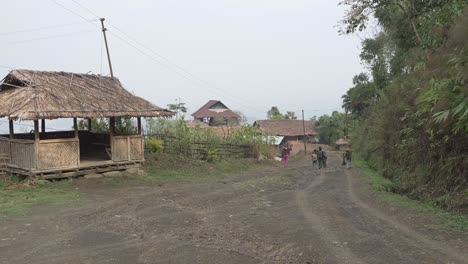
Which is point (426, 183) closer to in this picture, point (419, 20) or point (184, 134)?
point (419, 20)

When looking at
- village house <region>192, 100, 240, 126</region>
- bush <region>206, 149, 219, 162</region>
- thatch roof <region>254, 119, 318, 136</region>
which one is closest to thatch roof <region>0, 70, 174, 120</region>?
bush <region>206, 149, 219, 162</region>

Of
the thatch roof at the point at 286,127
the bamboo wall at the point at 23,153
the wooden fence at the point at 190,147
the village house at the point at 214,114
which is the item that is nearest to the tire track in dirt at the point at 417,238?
the bamboo wall at the point at 23,153

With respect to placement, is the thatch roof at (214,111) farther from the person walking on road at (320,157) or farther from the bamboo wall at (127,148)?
the bamboo wall at (127,148)

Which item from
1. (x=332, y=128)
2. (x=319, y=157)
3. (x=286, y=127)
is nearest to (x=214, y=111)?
(x=286, y=127)

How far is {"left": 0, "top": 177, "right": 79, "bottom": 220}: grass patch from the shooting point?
11117mm

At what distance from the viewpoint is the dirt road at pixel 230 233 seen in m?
6.44

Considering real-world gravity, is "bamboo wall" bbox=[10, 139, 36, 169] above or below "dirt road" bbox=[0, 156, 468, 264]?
above

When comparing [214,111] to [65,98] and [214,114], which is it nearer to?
[214,114]

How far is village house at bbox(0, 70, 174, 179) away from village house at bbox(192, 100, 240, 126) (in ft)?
153

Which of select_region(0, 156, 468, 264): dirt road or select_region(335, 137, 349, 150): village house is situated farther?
select_region(335, 137, 349, 150): village house

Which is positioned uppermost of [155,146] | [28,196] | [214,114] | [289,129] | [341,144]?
[214,114]

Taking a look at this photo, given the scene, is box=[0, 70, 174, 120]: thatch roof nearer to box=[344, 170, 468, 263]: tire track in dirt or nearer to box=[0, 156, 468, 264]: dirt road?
box=[0, 156, 468, 264]: dirt road

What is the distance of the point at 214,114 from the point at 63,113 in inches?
2107

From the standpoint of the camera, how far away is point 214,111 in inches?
2734
